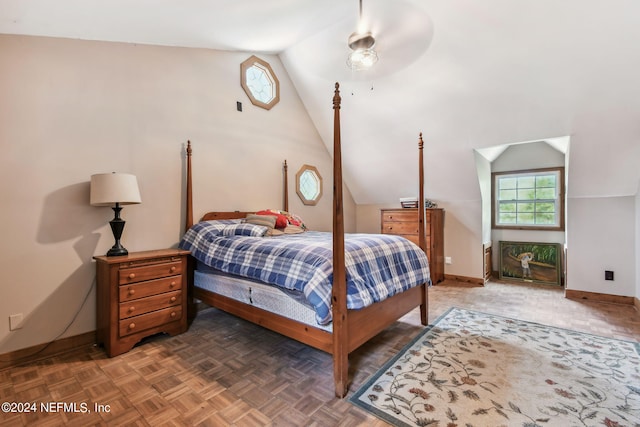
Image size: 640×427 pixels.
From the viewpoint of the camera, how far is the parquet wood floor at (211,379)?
5.27 feet

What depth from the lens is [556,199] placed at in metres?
4.40

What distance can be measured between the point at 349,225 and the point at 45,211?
4.45 m

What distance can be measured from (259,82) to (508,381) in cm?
419

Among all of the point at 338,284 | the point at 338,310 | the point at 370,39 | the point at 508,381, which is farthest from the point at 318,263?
the point at 370,39

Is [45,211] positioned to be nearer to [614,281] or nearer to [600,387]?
[600,387]

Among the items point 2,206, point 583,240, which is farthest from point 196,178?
point 583,240

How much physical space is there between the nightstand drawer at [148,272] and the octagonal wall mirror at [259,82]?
2.38m

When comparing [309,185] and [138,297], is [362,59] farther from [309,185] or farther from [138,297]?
[138,297]

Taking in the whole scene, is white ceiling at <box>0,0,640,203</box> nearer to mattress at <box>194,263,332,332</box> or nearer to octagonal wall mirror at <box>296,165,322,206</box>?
octagonal wall mirror at <box>296,165,322,206</box>

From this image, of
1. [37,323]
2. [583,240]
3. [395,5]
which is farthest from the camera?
[583,240]

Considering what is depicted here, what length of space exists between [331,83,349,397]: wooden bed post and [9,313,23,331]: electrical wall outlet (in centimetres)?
241

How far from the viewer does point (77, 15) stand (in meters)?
2.04

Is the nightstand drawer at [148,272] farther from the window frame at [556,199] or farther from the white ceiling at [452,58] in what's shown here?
the window frame at [556,199]

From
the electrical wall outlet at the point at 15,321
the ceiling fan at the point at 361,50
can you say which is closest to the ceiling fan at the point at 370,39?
the ceiling fan at the point at 361,50
